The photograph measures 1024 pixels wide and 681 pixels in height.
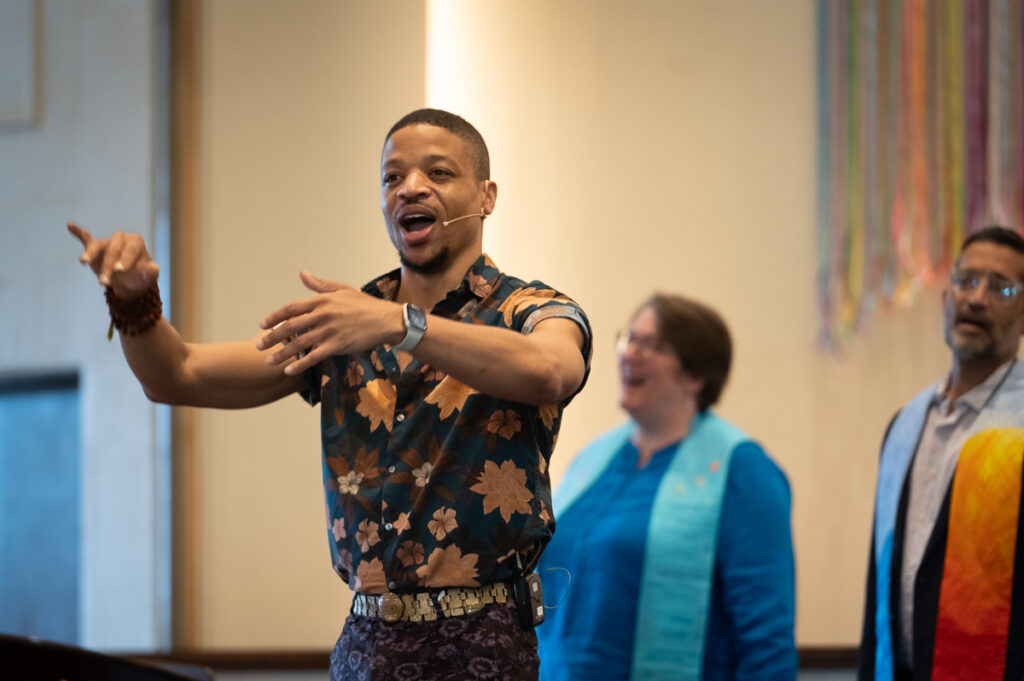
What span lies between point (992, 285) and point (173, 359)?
1.84 meters

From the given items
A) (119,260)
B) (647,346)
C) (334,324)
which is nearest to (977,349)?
(647,346)

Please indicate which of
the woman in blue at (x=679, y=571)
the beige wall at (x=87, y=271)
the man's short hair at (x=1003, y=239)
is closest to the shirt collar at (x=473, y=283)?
the woman in blue at (x=679, y=571)

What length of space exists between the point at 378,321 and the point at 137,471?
7.96 ft

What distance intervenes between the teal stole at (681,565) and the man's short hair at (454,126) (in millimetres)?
1183

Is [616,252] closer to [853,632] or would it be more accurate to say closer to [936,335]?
[936,335]

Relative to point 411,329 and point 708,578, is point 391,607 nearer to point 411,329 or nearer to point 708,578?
point 411,329

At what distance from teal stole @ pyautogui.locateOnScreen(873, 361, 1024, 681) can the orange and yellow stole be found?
7cm

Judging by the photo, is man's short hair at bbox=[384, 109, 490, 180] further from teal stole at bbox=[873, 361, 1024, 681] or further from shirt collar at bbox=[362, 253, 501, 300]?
teal stole at bbox=[873, 361, 1024, 681]

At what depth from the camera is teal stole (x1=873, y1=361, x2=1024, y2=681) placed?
2512mm

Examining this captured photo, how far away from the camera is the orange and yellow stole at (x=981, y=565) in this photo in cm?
237

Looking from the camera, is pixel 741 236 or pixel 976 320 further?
pixel 741 236

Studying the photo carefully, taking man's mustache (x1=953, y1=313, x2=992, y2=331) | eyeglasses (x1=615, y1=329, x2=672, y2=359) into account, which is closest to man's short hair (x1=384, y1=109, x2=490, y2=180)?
eyeglasses (x1=615, y1=329, x2=672, y2=359)

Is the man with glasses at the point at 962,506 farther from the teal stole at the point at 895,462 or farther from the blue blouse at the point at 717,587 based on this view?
the blue blouse at the point at 717,587

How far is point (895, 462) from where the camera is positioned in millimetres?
2660
